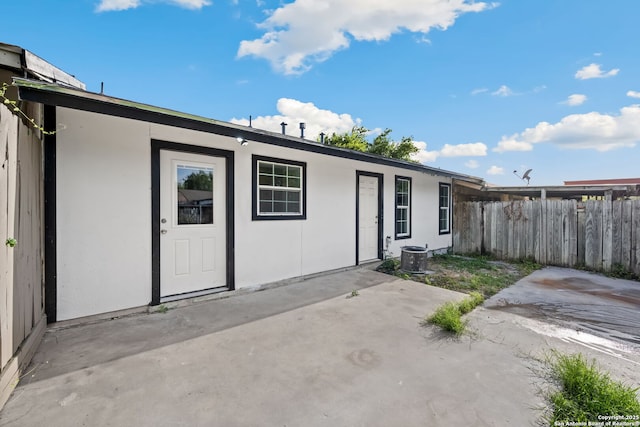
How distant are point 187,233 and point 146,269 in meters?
0.67

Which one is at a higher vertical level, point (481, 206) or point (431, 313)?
point (481, 206)

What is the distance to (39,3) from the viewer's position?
12.9 feet

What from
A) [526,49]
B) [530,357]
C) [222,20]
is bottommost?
[530,357]

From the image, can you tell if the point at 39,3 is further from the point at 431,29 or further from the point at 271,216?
the point at 431,29

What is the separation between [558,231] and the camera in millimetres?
6816

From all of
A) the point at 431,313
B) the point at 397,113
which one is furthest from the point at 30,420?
the point at 397,113

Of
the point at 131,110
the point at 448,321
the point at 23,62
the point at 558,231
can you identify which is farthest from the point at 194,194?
A: the point at 558,231

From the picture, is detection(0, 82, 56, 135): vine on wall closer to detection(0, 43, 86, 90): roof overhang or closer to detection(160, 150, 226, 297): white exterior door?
detection(0, 43, 86, 90): roof overhang

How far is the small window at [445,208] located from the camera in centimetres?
874

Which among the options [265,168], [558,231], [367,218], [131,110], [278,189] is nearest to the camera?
[131,110]

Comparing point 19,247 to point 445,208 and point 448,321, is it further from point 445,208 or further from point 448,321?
point 445,208

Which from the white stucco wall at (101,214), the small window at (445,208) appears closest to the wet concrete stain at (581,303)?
the small window at (445,208)

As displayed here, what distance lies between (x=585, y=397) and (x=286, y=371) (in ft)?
7.09

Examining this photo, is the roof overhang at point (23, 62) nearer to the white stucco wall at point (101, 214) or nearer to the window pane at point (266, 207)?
the white stucco wall at point (101, 214)
